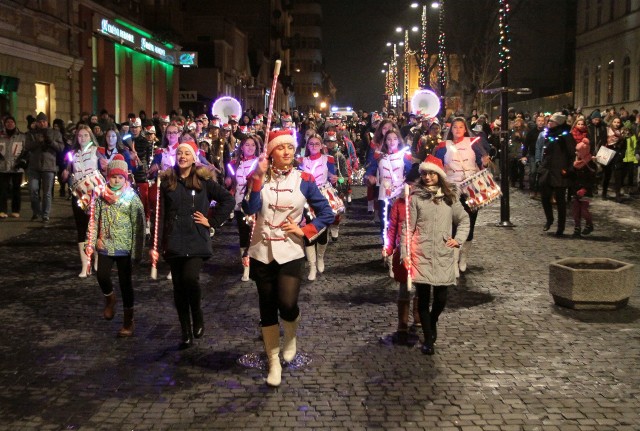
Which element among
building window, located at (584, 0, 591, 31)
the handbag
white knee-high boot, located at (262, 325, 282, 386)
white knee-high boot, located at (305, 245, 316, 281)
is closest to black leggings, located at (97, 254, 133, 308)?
white knee-high boot, located at (262, 325, 282, 386)

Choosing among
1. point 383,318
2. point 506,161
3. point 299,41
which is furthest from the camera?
point 299,41

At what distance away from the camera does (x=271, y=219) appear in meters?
6.14

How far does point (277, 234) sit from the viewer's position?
6098 mm

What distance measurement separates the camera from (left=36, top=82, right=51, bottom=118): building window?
23906mm

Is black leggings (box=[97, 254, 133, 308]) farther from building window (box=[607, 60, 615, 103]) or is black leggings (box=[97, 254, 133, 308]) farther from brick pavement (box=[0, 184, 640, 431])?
building window (box=[607, 60, 615, 103])

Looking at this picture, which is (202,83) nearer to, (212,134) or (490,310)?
(212,134)

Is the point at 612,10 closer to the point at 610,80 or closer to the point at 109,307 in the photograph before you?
the point at 610,80

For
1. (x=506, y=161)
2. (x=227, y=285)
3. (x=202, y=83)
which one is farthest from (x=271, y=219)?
(x=202, y=83)

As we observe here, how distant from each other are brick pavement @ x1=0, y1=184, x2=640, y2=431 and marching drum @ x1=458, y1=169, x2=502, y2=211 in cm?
97

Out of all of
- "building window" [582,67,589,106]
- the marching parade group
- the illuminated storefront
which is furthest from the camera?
"building window" [582,67,589,106]

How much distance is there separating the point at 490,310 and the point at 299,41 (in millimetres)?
126260

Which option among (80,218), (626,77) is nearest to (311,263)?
(80,218)

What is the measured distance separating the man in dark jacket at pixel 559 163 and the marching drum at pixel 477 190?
411 cm

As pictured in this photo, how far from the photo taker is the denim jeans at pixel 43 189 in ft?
52.3
